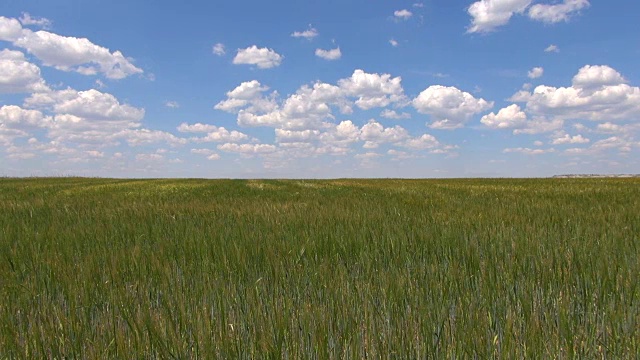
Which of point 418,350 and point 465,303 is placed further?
point 465,303

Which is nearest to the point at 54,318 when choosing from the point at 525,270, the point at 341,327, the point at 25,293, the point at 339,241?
the point at 25,293

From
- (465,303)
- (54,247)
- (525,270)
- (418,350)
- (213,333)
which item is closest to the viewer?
(418,350)

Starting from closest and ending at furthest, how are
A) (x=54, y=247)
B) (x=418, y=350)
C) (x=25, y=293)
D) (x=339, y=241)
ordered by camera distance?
(x=418, y=350)
(x=25, y=293)
(x=339, y=241)
(x=54, y=247)

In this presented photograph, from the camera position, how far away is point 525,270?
2559 millimetres

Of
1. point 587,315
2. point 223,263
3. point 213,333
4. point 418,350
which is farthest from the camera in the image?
point 223,263

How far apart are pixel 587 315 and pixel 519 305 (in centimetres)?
Result: 29

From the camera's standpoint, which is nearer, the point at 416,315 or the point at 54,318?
the point at 416,315

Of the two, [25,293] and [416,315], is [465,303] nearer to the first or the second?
[416,315]

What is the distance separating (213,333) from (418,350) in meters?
0.86

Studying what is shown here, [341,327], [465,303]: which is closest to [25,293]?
[341,327]

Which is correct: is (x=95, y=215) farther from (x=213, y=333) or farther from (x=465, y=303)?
(x=465, y=303)

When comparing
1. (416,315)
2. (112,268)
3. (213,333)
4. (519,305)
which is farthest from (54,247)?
(519,305)

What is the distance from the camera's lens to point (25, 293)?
2.33m

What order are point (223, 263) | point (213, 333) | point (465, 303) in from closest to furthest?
point (213, 333), point (465, 303), point (223, 263)
